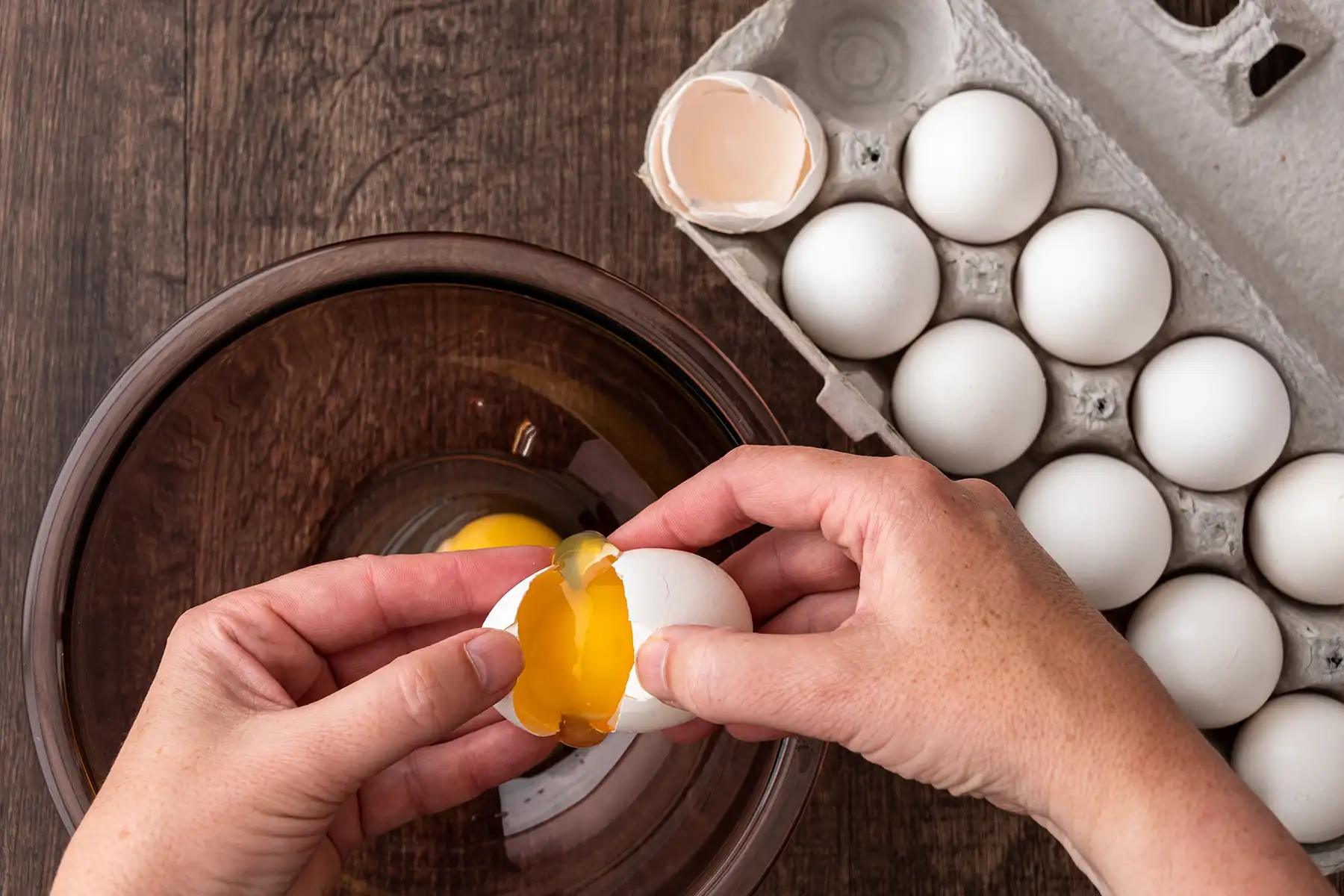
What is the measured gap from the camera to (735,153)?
3.37ft

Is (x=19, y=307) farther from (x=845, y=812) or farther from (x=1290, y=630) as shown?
(x=1290, y=630)

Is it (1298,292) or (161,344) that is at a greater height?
(161,344)

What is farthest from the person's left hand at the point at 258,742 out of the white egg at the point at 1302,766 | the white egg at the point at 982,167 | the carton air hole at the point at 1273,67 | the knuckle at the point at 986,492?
the carton air hole at the point at 1273,67

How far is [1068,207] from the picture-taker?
103cm

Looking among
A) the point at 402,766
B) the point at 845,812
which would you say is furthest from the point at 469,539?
the point at 845,812

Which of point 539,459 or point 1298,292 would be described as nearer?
point 539,459

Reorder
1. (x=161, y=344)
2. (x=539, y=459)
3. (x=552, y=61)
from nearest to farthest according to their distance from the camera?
(x=161, y=344)
(x=539, y=459)
(x=552, y=61)

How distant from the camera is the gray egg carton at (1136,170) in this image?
3.29 feet

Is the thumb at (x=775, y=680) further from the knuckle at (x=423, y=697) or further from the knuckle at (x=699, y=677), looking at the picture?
the knuckle at (x=423, y=697)

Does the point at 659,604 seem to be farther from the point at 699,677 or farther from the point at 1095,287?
the point at 1095,287

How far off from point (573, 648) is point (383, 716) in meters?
0.17

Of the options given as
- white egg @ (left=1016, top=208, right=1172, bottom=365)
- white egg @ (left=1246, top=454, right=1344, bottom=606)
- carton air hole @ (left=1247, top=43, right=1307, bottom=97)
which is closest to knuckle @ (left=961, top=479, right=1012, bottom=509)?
white egg @ (left=1016, top=208, right=1172, bottom=365)

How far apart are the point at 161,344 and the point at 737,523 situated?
49 cm

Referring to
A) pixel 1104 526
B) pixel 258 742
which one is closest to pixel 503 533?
pixel 258 742
